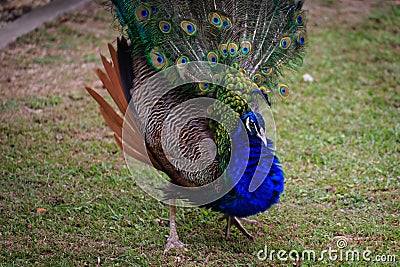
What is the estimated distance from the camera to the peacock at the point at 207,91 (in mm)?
3781

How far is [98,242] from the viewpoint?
13.6ft

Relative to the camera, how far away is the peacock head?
371 centimetres

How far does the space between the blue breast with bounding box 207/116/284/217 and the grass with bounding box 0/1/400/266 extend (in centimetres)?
52

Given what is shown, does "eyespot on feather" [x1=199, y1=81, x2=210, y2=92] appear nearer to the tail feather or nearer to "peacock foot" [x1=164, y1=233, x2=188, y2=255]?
the tail feather

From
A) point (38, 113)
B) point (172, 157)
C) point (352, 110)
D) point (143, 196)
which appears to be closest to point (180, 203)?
point (143, 196)

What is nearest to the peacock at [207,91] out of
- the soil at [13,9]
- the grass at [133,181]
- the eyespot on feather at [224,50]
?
the eyespot on feather at [224,50]

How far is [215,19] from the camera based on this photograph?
161 inches

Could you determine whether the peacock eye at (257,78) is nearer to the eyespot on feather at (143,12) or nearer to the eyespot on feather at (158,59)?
the eyespot on feather at (158,59)

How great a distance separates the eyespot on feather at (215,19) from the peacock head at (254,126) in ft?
2.68

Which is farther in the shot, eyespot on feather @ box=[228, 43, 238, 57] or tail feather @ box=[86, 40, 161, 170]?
tail feather @ box=[86, 40, 161, 170]

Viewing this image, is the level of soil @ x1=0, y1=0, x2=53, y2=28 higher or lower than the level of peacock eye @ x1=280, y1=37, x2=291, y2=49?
lower

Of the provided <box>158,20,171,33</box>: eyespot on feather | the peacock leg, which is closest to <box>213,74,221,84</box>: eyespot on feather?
<box>158,20,171,33</box>: eyespot on feather

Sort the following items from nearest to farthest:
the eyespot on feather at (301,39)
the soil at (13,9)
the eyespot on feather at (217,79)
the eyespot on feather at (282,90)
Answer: the eyespot on feather at (217,79)
the eyespot on feather at (282,90)
the eyespot on feather at (301,39)
the soil at (13,9)

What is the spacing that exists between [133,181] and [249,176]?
1761 millimetres
